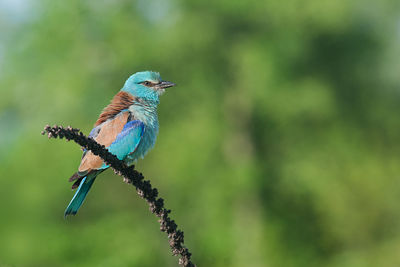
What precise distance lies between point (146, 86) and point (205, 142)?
28.2ft

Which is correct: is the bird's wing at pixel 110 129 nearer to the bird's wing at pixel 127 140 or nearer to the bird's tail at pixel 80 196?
the bird's wing at pixel 127 140

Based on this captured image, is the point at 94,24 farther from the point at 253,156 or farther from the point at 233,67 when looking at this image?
the point at 253,156

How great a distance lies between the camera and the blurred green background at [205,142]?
14938 mm

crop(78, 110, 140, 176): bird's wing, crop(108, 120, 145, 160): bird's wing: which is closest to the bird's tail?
crop(78, 110, 140, 176): bird's wing

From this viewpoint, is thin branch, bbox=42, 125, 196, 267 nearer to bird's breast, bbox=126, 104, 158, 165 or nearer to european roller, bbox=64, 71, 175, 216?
european roller, bbox=64, 71, 175, 216

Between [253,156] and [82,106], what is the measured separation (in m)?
4.46

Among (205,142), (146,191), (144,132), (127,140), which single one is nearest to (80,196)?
(127,140)

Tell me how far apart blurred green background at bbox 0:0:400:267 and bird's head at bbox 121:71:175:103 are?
8.30 meters

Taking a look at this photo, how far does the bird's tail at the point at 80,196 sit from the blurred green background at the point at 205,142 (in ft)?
29.7

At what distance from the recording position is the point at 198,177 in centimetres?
1516

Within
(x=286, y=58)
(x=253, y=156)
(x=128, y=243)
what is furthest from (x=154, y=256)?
(x=286, y=58)

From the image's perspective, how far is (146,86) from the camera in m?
6.60

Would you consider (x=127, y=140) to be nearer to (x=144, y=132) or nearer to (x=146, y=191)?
(x=144, y=132)

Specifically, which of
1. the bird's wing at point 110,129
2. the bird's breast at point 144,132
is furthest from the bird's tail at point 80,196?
the bird's breast at point 144,132
